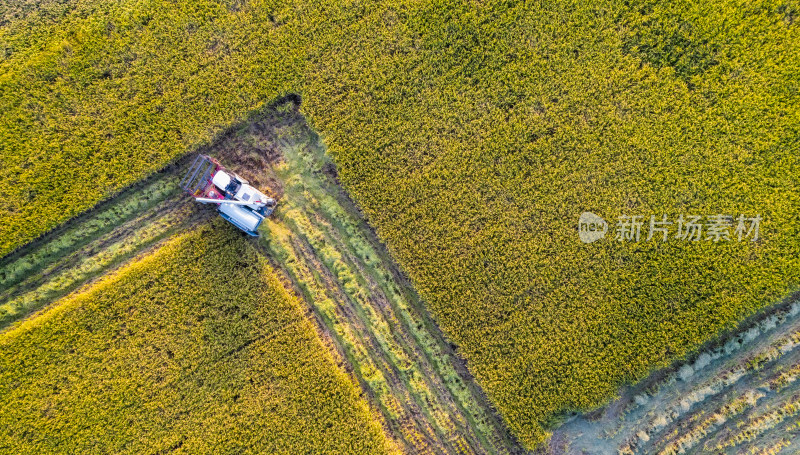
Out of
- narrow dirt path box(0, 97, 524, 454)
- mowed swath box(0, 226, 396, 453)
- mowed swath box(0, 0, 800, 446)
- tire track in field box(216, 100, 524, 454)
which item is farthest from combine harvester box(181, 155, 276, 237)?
mowed swath box(0, 0, 800, 446)

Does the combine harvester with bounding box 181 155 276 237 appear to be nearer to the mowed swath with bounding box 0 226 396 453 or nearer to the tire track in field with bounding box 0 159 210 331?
the tire track in field with bounding box 0 159 210 331

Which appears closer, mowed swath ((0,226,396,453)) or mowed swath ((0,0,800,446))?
mowed swath ((0,226,396,453))

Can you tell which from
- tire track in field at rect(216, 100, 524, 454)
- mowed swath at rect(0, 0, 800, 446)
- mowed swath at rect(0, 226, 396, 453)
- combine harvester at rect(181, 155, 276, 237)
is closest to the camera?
mowed swath at rect(0, 226, 396, 453)

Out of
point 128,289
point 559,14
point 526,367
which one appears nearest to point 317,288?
point 128,289

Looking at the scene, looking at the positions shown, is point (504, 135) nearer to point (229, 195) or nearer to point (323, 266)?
point (323, 266)

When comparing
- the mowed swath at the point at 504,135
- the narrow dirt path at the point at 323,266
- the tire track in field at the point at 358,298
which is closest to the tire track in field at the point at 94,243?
the narrow dirt path at the point at 323,266

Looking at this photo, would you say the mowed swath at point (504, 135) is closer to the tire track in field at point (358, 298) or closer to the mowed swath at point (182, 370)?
the tire track in field at point (358, 298)
